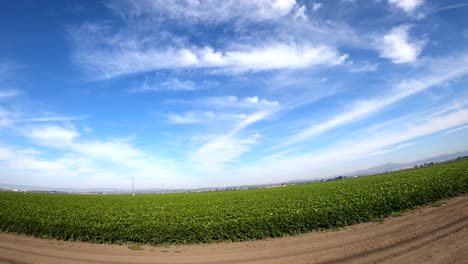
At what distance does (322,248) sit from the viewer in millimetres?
13805

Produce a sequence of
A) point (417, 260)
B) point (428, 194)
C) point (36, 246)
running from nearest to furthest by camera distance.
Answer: point (417, 260)
point (36, 246)
point (428, 194)

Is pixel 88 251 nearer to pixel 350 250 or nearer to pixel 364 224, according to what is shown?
pixel 350 250

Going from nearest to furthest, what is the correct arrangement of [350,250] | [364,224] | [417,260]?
[417,260] < [350,250] < [364,224]

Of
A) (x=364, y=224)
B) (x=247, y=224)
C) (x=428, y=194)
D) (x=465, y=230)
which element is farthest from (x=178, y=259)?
(x=428, y=194)

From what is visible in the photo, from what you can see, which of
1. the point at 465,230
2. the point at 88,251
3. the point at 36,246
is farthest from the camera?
the point at 36,246

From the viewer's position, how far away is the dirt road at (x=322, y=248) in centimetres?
1173

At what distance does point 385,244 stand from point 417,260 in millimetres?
2516

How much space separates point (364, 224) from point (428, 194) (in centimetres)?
909

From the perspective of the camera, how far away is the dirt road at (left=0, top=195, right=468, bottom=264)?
38.5 ft

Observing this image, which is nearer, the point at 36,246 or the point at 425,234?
the point at 425,234

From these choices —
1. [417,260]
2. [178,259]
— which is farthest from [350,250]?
[178,259]

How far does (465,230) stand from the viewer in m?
13.8

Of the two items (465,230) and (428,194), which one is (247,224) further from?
(428,194)

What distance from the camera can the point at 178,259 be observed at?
13883 millimetres
